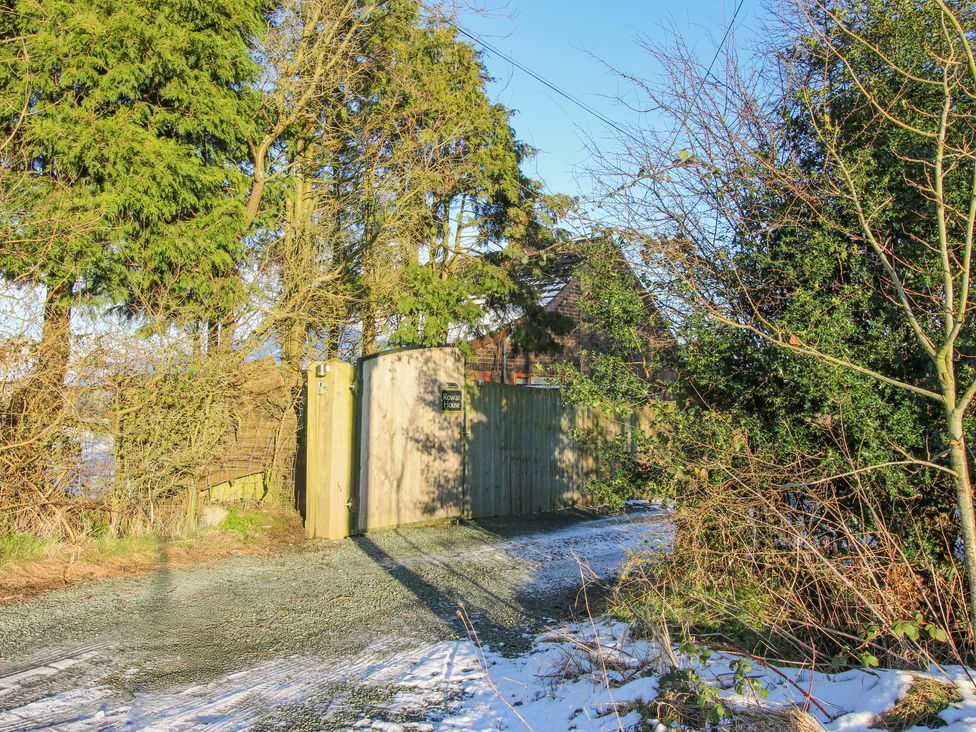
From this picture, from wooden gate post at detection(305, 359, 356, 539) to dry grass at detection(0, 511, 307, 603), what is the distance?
0.36 m

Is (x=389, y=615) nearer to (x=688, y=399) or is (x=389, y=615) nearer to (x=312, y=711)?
(x=312, y=711)

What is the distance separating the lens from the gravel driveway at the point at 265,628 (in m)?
3.84

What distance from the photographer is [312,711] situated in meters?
3.80

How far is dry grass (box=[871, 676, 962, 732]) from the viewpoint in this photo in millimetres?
3180

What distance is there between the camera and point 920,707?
3238mm

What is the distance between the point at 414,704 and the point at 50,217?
601 centimetres

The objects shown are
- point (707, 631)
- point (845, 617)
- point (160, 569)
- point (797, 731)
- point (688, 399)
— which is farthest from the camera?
point (160, 569)

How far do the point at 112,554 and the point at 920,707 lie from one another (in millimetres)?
6631

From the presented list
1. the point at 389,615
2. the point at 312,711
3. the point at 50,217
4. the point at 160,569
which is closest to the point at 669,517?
the point at 389,615

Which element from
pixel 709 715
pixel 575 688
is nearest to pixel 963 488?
pixel 709 715

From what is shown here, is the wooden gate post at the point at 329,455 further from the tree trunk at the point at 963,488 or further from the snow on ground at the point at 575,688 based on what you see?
the tree trunk at the point at 963,488

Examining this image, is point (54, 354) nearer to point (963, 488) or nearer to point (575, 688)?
point (575, 688)

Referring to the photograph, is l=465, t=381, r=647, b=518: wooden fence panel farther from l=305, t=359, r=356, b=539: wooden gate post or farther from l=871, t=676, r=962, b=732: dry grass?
l=871, t=676, r=962, b=732: dry grass

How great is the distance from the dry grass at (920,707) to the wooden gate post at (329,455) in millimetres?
6450
